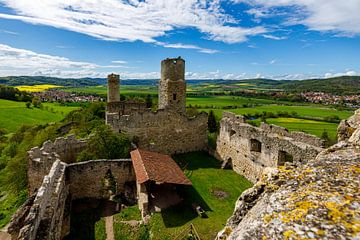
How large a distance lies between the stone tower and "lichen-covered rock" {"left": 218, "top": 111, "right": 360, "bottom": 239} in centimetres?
1996

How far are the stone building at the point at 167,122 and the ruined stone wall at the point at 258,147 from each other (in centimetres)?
272

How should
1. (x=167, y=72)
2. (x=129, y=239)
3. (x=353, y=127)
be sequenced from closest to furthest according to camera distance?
(x=353, y=127)
(x=129, y=239)
(x=167, y=72)

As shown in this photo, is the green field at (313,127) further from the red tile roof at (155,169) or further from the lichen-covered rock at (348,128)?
the lichen-covered rock at (348,128)

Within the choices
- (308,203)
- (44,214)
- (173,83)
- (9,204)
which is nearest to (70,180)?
(44,214)

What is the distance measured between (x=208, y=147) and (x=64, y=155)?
13124 mm

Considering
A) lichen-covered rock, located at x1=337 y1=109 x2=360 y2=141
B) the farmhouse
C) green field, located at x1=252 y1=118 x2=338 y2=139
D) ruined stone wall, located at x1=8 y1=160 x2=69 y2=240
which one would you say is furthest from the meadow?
green field, located at x1=252 y1=118 x2=338 y2=139

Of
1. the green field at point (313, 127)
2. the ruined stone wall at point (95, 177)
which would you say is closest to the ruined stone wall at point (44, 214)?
the ruined stone wall at point (95, 177)

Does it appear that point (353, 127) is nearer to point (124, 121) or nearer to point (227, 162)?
point (227, 162)

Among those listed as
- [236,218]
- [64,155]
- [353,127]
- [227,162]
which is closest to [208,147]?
[227,162]

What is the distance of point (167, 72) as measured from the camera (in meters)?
24.3

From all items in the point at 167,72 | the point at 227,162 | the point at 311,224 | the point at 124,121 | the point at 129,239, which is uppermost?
the point at 167,72

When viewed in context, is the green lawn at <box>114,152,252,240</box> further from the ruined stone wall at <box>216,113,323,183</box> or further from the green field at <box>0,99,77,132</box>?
the green field at <box>0,99,77,132</box>

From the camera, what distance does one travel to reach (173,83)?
2431 cm

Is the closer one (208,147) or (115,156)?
(115,156)
